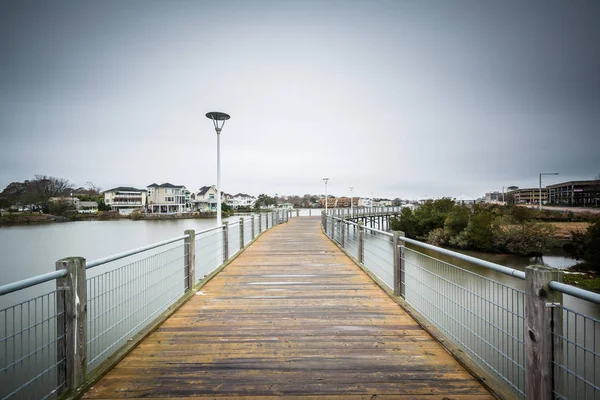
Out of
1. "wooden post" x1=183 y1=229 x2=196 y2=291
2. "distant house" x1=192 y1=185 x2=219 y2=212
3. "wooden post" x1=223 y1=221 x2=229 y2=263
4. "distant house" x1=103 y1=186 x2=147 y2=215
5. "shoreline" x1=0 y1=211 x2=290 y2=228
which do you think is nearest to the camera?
"wooden post" x1=183 y1=229 x2=196 y2=291

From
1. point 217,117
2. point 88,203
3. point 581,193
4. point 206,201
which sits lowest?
point 88,203

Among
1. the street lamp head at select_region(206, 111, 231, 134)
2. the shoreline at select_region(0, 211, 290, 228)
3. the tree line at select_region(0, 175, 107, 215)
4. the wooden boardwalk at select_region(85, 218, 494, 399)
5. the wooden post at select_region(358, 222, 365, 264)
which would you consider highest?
the street lamp head at select_region(206, 111, 231, 134)

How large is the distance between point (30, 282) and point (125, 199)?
277 ft

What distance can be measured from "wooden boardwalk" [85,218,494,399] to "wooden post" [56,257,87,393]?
0.82 feet

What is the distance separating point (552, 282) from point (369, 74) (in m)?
97.1

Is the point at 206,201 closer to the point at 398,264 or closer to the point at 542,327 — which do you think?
the point at 398,264

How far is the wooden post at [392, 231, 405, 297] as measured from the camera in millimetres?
4371

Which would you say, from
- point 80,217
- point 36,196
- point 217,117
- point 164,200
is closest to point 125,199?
point 164,200

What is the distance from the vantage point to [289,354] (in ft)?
9.33

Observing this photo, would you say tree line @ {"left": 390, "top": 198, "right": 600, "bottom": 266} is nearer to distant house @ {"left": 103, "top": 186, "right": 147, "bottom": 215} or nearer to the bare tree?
the bare tree

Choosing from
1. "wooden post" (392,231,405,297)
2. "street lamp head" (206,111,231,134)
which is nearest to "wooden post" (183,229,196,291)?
"wooden post" (392,231,405,297)

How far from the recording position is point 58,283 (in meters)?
2.24

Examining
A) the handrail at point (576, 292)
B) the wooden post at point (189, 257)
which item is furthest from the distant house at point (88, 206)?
the handrail at point (576, 292)

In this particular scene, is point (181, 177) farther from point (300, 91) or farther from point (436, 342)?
point (436, 342)
